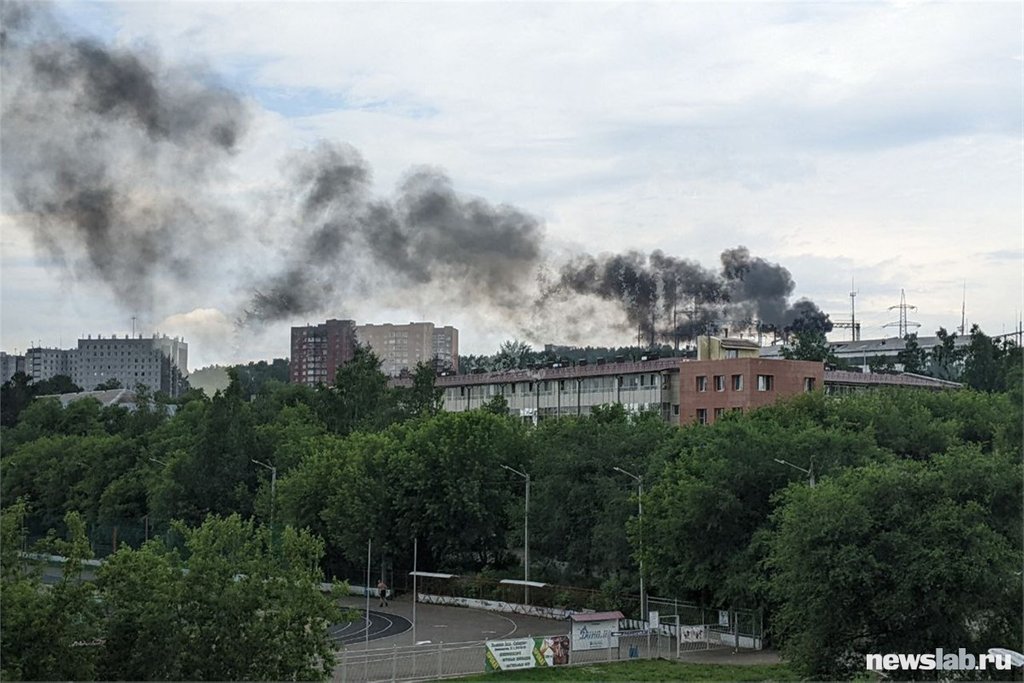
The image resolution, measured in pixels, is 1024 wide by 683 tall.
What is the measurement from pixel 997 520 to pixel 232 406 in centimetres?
5403

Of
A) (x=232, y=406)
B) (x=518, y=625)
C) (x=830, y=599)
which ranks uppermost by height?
(x=232, y=406)

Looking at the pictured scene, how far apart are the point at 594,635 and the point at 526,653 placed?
3.32m

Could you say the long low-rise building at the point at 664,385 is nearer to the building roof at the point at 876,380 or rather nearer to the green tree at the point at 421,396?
the building roof at the point at 876,380

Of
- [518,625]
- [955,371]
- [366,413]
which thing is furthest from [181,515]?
[955,371]

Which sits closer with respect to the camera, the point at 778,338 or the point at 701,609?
the point at 701,609

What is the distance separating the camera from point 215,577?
29016 millimetres

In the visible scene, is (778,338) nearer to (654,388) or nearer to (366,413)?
(654,388)

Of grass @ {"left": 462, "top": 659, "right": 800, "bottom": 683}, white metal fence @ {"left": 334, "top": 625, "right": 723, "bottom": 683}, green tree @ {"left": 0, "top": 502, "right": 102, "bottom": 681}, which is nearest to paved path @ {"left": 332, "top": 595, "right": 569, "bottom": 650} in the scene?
white metal fence @ {"left": 334, "top": 625, "right": 723, "bottom": 683}

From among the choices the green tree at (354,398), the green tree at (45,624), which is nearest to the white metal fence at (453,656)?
the green tree at (45,624)

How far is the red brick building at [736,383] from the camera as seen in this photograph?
283ft

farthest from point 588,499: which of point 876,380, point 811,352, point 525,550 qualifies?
point 811,352

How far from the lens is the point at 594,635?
4478cm

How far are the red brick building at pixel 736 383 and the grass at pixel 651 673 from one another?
43.2 metres

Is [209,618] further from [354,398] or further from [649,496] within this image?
[354,398]
